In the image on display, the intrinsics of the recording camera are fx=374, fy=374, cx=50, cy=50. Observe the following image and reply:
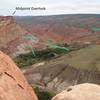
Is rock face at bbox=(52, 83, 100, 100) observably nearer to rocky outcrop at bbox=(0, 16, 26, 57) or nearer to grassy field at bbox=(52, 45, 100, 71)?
grassy field at bbox=(52, 45, 100, 71)

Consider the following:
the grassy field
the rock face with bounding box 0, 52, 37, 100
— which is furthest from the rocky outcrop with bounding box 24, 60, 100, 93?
the rock face with bounding box 0, 52, 37, 100

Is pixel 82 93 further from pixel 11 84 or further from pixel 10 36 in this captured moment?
pixel 10 36

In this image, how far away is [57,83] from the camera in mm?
36469

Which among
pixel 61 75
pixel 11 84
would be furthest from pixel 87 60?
pixel 11 84

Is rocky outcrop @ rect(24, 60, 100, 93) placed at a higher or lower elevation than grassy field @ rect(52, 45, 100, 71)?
lower

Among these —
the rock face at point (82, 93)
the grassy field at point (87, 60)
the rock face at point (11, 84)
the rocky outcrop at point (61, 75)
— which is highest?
the rock face at point (11, 84)

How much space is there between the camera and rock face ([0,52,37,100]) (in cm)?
912

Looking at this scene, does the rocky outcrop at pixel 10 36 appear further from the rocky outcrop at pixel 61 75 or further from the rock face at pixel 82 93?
the rock face at pixel 82 93

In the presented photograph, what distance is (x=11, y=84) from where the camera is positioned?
9719 mm

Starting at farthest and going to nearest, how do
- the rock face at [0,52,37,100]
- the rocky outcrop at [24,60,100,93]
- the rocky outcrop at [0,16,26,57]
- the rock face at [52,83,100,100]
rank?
the rocky outcrop at [0,16,26,57], the rocky outcrop at [24,60,100,93], the rock face at [52,83,100,100], the rock face at [0,52,37,100]

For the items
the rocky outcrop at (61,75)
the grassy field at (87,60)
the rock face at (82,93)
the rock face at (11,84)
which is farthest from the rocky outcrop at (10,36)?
the rock face at (82,93)

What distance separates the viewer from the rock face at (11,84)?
9.12m

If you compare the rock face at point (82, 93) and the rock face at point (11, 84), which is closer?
the rock face at point (11, 84)

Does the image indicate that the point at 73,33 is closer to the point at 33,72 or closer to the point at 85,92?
the point at 33,72
